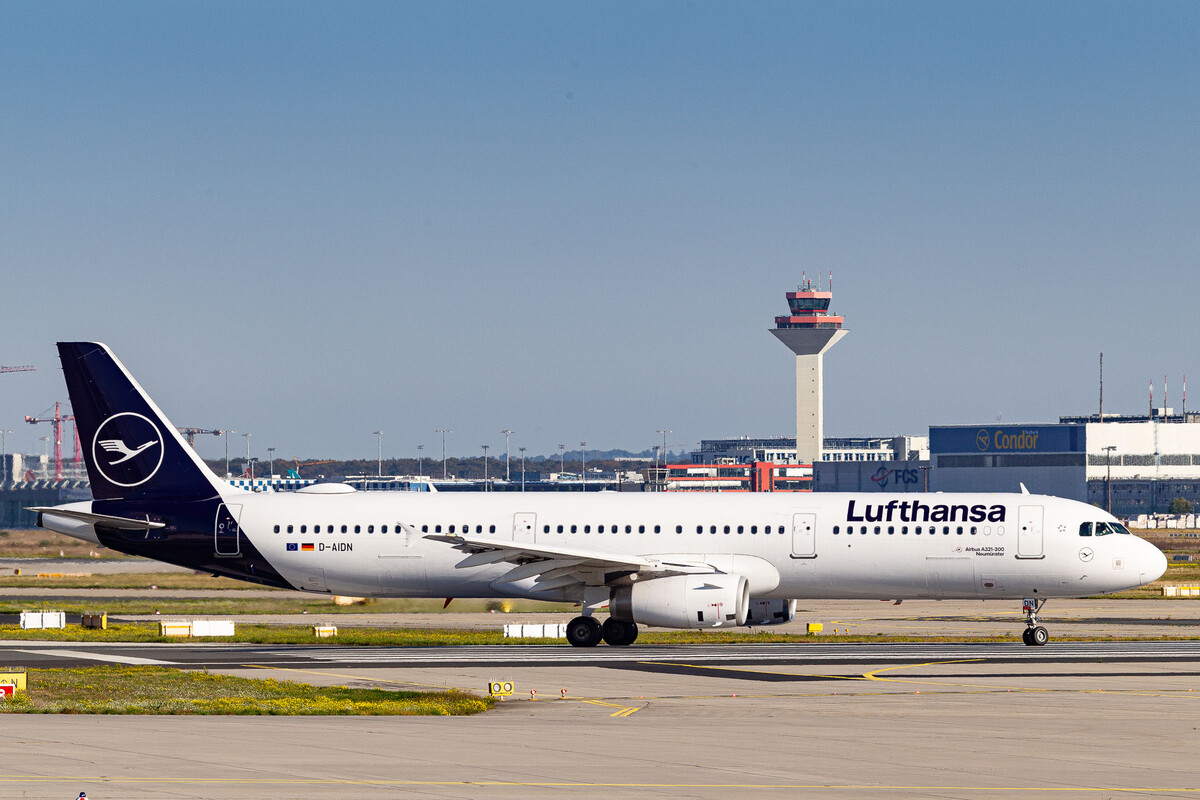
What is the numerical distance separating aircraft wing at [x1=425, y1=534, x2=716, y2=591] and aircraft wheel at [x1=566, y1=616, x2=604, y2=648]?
1.08 m

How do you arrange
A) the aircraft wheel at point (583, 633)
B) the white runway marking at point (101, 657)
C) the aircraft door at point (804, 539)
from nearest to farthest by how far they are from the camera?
1. the white runway marking at point (101, 657)
2. the aircraft wheel at point (583, 633)
3. the aircraft door at point (804, 539)

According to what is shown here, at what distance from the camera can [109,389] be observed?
1777 inches

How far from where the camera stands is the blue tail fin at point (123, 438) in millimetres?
44406

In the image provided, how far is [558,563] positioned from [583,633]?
6.84ft

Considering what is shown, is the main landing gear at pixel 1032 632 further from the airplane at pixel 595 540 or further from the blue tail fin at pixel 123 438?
the blue tail fin at pixel 123 438

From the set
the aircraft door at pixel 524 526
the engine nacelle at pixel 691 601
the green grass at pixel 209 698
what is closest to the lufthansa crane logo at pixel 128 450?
the aircraft door at pixel 524 526

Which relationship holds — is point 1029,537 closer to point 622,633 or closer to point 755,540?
point 755,540

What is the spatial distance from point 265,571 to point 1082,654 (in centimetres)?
2232

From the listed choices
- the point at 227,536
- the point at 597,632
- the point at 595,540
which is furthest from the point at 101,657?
the point at 595,540

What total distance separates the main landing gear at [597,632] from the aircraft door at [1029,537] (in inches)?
414

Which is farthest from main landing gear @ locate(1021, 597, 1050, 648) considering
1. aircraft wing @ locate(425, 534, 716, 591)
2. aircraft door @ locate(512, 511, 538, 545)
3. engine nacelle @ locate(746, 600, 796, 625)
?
aircraft door @ locate(512, 511, 538, 545)

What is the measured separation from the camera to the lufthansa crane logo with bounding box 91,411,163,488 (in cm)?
4462

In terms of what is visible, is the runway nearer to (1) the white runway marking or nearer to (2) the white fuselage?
(1) the white runway marking

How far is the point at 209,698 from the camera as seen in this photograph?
93.9 feet
